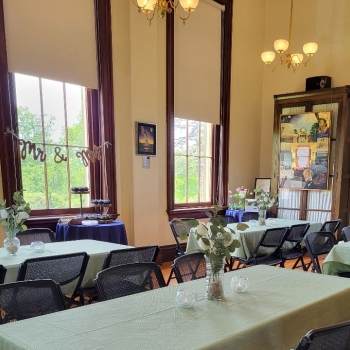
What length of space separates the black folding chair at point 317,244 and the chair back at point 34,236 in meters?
2.77

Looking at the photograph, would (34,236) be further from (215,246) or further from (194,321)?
(194,321)

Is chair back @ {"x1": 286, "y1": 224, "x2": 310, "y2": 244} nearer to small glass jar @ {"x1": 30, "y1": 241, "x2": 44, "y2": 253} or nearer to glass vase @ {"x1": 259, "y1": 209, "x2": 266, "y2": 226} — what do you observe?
glass vase @ {"x1": 259, "y1": 209, "x2": 266, "y2": 226}

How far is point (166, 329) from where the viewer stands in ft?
4.65

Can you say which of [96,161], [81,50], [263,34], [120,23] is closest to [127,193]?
[96,161]

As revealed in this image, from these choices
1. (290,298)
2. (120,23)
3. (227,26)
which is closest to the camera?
(290,298)

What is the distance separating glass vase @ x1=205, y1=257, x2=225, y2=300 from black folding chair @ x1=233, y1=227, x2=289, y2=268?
2.16 metres

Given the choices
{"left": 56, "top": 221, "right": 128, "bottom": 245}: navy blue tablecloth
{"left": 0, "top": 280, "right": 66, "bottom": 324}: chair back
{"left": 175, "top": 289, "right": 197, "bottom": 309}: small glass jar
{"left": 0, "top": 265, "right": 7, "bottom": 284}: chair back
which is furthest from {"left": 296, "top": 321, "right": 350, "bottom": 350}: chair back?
{"left": 56, "top": 221, "right": 128, "bottom": 245}: navy blue tablecloth

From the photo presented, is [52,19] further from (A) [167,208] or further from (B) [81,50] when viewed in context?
(A) [167,208]

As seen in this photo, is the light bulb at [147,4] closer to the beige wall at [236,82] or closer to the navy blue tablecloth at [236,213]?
the beige wall at [236,82]

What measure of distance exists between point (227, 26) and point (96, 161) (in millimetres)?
A: 3921

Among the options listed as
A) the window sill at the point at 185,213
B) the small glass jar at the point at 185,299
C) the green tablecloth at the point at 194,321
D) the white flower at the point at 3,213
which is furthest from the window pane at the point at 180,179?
the small glass jar at the point at 185,299

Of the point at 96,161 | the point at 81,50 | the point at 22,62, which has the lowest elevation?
the point at 96,161

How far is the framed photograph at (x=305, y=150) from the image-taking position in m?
6.31

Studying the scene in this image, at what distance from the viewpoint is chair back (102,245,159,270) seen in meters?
2.61
